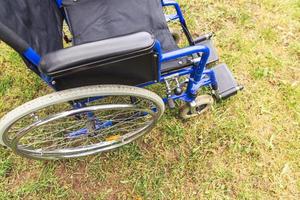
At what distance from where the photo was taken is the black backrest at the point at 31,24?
1.00 meters

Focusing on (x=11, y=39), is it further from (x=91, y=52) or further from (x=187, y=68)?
(x=187, y=68)

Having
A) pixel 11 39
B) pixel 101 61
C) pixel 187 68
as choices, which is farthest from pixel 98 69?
pixel 187 68

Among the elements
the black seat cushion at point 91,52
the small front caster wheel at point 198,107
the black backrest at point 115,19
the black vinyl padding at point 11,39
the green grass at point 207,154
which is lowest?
the green grass at point 207,154

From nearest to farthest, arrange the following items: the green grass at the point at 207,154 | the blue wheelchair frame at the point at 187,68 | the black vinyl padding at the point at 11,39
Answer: the black vinyl padding at the point at 11,39, the blue wheelchair frame at the point at 187,68, the green grass at the point at 207,154

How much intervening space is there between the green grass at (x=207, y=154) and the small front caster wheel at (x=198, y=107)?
6 cm

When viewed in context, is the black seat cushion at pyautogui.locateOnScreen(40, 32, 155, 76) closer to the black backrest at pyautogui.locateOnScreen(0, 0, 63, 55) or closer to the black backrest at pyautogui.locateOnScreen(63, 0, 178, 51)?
the black backrest at pyautogui.locateOnScreen(0, 0, 63, 55)

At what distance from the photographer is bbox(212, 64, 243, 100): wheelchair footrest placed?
1853mm

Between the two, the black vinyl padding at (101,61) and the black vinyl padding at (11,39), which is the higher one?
the black vinyl padding at (11,39)

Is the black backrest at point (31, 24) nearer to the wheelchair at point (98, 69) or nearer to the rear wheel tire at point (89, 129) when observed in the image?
the wheelchair at point (98, 69)

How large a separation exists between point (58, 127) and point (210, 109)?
885 millimetres

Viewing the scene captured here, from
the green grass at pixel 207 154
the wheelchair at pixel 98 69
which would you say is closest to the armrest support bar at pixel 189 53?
the wheelchair at pixel 98 69

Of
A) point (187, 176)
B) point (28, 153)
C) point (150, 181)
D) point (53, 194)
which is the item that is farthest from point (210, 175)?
point (28, 153)

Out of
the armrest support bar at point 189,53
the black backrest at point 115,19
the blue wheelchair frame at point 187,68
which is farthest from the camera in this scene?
the black backrest at point 115,19

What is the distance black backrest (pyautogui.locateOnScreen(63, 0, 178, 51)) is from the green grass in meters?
0.54
